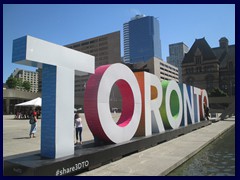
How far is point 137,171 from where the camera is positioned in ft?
22.8

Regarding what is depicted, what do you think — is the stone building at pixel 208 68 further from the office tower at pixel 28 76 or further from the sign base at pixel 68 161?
the office tower at pixel 28 76

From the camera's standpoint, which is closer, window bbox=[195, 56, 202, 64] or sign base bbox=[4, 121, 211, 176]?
sign base bbox=[4, 121, 211, 176]

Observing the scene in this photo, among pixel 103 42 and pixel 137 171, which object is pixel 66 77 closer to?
pixel 137 171

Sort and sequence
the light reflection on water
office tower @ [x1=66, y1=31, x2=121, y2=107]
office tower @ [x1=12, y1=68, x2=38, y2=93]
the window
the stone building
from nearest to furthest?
the light reflection on water → the stone building → the window → office tower @ [x1=66, y1=31, x2=121, y2=107] → office tower @ [x1=12, y1=68, x2=38, y2=93]

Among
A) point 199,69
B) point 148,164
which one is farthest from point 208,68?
point 148,164

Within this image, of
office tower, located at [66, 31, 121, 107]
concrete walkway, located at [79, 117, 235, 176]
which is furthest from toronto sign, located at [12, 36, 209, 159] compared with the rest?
office tower, located at [66, 31, 121, 107]

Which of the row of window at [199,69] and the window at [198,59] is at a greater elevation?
the window at [198,59]

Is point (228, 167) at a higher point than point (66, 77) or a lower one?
lower

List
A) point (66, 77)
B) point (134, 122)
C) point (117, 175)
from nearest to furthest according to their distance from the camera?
point (117, 175), point (66, 77), point (134, 122)

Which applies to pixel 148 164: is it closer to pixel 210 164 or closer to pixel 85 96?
pixel 210 164

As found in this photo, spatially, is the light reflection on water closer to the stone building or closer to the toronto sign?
the toronto sign

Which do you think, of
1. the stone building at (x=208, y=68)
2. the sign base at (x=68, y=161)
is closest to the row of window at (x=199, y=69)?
the stone building at (x=208, y=68)
